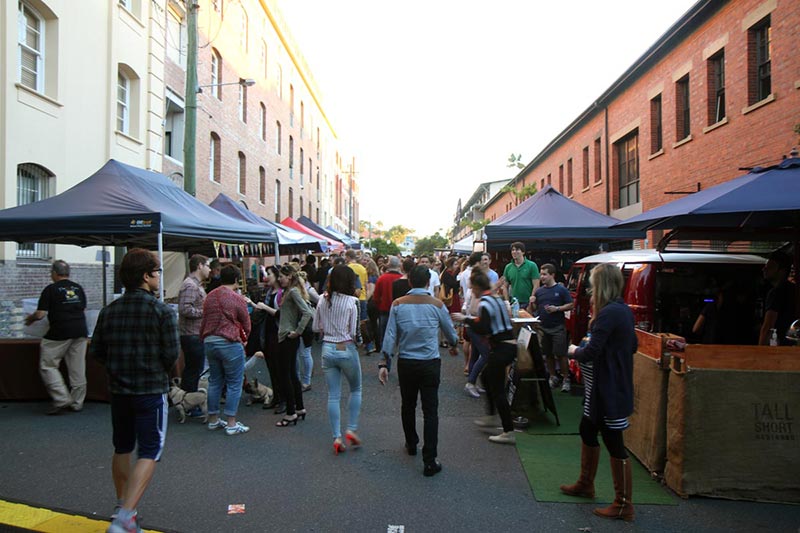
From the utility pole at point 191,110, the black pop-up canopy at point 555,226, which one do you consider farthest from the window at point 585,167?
the utility pole at point 191,110

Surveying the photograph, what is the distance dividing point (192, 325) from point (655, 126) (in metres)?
16.5

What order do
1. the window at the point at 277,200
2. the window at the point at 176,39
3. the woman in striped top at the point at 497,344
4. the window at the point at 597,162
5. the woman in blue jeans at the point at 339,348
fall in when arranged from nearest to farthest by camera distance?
the woman in blue jeans at the point at 339,348 < the woman in striped top at the point at 497,344 < the window at the point at 176,39 < the window at the point at 597,162 < the window at the point at 277,200

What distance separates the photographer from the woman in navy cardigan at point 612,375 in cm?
415

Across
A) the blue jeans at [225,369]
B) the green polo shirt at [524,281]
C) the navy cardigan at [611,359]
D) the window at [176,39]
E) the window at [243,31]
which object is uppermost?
the window at [243,31]

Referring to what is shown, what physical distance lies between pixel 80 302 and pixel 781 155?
12680 mm

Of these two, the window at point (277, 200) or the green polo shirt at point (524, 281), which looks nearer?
the green polo shirt at point (524, 281)

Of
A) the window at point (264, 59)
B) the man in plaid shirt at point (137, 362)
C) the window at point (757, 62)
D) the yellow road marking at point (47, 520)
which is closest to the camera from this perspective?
the man in plaid shirt at point (137, 362)

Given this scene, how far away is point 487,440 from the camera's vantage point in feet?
20.2

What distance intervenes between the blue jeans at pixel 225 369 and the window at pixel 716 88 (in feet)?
43.9

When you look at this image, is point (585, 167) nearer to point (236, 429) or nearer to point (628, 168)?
point (628, 168)

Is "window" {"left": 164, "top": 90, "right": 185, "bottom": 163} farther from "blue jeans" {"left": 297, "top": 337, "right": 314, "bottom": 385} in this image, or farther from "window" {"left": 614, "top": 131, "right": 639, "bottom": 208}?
"window" {"left": 614, "top": 131, "right": 639, "bottom": 208}

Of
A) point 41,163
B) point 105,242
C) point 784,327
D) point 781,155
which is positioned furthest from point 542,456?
point 41,163

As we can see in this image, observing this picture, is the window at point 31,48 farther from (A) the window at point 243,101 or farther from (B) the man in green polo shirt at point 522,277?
(A) the window at point 243,101

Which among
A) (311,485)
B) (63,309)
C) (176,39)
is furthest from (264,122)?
(311,485)
